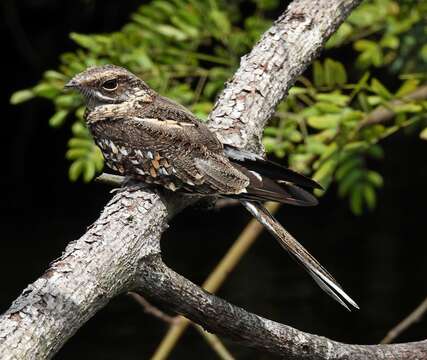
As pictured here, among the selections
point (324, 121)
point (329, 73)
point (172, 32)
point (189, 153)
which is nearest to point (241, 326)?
point (189, 153)

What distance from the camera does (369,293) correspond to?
24.1 feet

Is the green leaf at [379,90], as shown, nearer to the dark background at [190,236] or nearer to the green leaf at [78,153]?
the green leaf at [78,153]

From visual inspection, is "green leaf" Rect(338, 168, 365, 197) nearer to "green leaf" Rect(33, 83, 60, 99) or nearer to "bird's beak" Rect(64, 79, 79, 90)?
"green leaf" Rect(33, 83, 60, 99)

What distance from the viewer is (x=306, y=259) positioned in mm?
2693

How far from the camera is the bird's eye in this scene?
3107 millimetres

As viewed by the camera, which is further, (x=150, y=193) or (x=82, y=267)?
(x=150, y=193)

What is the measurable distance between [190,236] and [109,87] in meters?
5.06

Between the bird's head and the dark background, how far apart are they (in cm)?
365

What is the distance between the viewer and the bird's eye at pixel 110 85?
3107 mm

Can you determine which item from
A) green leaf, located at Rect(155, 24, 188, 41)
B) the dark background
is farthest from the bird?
the dark background

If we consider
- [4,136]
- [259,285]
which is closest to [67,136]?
[4,136]

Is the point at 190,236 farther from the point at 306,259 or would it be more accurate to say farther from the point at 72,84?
the point at 306,259

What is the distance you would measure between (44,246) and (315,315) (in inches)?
87.0

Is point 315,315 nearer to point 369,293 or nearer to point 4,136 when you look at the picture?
point 369,293
